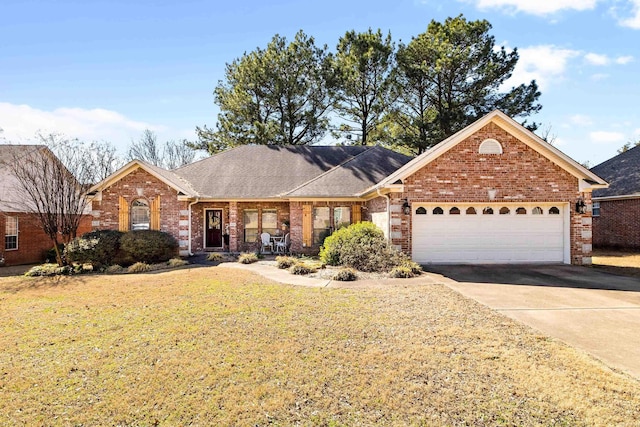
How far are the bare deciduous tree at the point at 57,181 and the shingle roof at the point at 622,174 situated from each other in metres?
26.2

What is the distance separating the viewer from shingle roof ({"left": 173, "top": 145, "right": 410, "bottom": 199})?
16.8 m

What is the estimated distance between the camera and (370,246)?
40.1 feet

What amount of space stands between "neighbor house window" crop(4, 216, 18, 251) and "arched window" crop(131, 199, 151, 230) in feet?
19.6

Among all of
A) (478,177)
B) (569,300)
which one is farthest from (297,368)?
(478,177)

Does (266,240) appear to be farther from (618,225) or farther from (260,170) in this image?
(618,225)

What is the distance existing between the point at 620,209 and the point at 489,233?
1183 centimetres

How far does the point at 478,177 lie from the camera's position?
12.8m

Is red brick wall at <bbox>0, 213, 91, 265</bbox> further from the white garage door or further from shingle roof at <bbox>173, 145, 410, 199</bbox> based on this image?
the white garage door

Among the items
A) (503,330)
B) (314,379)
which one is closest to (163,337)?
(314,379)

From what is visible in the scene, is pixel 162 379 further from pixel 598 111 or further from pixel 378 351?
pixel 598 111

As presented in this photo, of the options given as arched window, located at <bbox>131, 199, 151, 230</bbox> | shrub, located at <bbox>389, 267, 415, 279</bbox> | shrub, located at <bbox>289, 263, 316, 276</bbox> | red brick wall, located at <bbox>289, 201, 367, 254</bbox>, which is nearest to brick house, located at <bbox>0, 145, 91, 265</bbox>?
arched window, located at <bbox>131, 199, 151, 230</bbox>

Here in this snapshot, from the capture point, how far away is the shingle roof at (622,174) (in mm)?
18844

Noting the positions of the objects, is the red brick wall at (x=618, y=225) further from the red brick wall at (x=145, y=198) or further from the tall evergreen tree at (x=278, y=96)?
the red brick wall at (x=145, y=198)

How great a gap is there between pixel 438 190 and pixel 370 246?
3284mm
